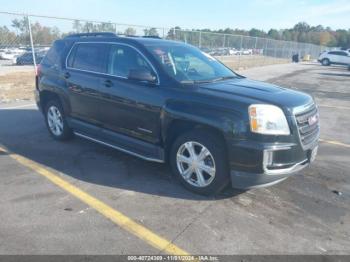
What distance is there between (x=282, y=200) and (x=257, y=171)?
0.74 m

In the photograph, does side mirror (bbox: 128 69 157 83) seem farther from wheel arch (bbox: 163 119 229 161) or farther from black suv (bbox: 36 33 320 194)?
wheel arch (bbox: 163 119 229 161)

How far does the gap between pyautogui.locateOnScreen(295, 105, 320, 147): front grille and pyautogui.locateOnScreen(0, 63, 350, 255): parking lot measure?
731 mm

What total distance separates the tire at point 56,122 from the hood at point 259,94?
9.46ft

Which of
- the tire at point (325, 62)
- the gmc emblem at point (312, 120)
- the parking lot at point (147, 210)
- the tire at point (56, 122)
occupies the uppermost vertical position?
the gmc emblem at point (312, 120)

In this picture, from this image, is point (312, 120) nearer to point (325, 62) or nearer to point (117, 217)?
point (117, 217)

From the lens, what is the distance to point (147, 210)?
3.73 metres

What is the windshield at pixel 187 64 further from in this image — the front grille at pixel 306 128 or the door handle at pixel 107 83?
the front grille at pixel 306 128

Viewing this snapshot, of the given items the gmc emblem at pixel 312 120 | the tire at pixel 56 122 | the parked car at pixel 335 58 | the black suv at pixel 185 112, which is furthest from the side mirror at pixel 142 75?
the parked car at pixel 335 58

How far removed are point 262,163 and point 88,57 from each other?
323 centimetres

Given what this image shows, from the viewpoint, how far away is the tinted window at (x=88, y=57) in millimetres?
5043

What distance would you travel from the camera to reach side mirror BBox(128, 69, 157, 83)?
13.9 ft

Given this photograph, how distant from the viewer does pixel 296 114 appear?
3.73 meters

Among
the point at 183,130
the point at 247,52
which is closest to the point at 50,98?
the point at 183,130

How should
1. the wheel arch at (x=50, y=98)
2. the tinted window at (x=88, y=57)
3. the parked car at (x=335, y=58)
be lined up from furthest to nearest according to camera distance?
the parked car at (x=335, y=58) < the wheel arch at (x=50, y=98) < the tinted window at (x=88, y=57)
